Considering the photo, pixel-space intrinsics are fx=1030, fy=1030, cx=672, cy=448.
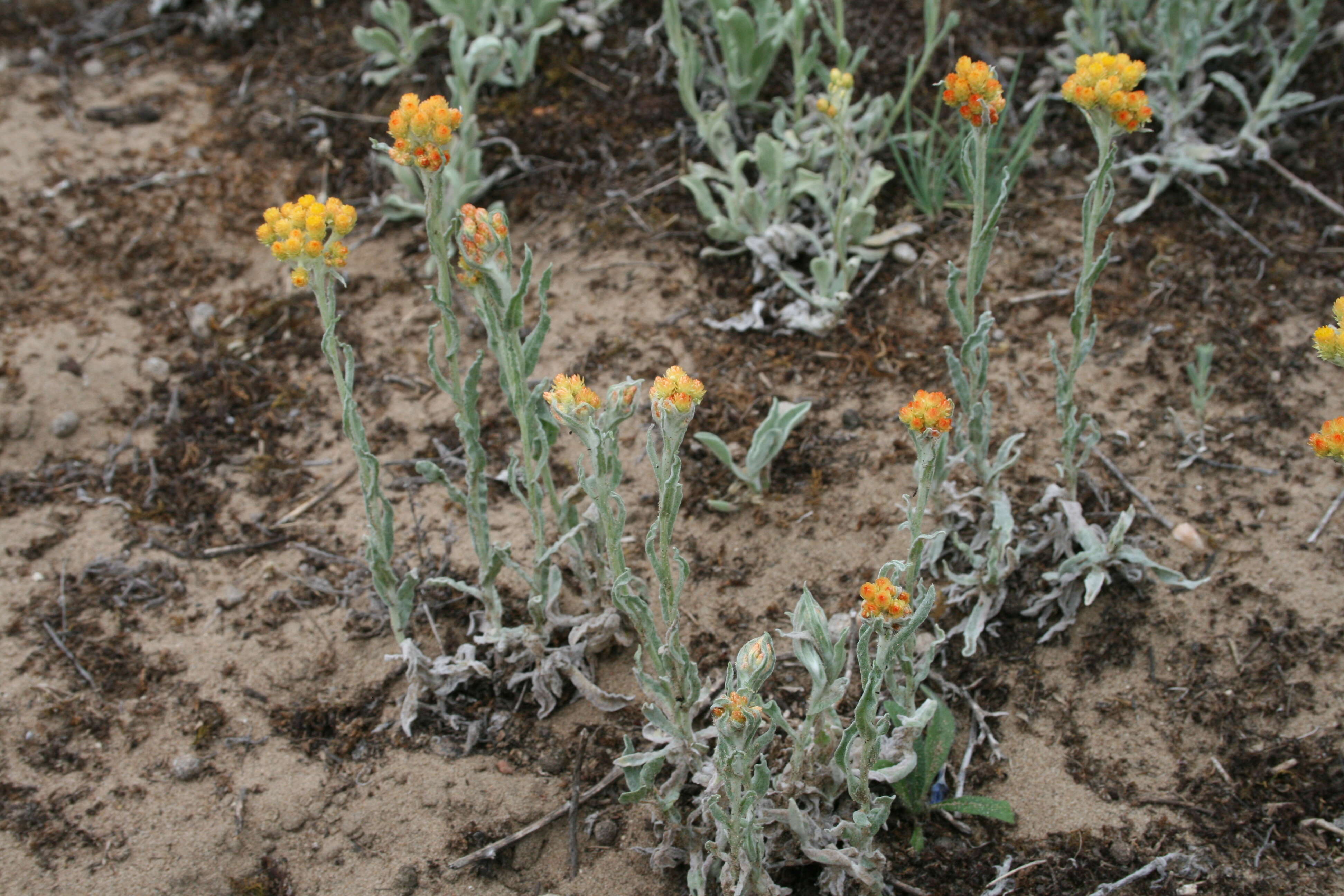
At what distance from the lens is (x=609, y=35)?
13.7 feet

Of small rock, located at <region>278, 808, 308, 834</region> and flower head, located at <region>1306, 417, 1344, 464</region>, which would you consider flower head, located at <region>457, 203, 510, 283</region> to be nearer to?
small rock, located at <region>278, 808, 308, 834</region>

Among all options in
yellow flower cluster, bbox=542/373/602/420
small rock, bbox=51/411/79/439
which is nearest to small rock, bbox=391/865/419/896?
yellow flower cluster, bbox=542/373/602/420

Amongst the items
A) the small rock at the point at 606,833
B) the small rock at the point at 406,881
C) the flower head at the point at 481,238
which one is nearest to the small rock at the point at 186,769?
the small rock at the point at 406,881

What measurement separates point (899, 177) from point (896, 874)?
241 centimetres

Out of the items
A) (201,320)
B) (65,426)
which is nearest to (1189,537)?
(201,320)

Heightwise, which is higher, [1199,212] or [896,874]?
[1199,212]

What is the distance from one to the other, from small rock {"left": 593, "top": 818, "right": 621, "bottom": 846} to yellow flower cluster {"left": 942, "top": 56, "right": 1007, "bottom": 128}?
1.66 meters

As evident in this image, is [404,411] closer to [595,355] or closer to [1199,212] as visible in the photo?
[595,355]

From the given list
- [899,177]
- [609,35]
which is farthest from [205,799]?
[609,35]

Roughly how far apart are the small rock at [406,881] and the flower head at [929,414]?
4.51 ft

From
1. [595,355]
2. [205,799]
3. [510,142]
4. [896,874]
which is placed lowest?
[896,874]

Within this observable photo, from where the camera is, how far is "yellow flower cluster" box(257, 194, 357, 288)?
1.96 meters

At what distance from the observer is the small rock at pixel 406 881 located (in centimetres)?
213

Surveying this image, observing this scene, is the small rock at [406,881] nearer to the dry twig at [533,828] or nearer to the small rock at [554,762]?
the dry twig at [533,828]
